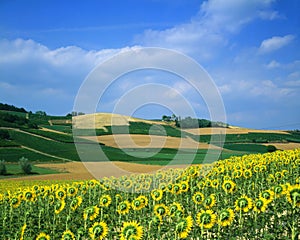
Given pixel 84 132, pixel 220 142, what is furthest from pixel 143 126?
pixel 220 142

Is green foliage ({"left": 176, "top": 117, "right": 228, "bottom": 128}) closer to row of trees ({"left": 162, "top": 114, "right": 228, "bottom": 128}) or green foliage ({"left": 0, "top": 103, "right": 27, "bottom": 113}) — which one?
row of trees ({"left": 162, "top": 114, "right": 228, "bottom": 128})

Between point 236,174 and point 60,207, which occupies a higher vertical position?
point 236,174

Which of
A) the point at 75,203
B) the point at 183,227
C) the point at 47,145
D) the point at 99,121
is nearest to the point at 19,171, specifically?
the point at 47,145

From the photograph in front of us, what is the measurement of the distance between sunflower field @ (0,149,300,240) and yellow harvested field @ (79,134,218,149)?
3958 centimetres

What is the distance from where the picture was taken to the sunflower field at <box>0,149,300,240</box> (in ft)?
22.2

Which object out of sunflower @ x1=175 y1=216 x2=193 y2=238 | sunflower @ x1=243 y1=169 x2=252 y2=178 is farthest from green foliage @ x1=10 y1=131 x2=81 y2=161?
sunflower @ x1=175 y1=216 x2=193 y2=238

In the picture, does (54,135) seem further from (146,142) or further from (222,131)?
(222,131)

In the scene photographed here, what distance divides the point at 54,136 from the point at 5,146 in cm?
1152

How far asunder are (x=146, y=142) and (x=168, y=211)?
49.3m

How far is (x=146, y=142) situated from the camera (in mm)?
57188

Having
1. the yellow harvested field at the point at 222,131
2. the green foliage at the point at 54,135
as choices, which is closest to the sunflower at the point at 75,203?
the green foliage at the point at 54,135

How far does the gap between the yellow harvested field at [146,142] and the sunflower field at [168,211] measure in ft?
130

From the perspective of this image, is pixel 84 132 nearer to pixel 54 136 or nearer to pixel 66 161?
pixel 54 136

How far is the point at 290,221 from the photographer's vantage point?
7.63 metres
